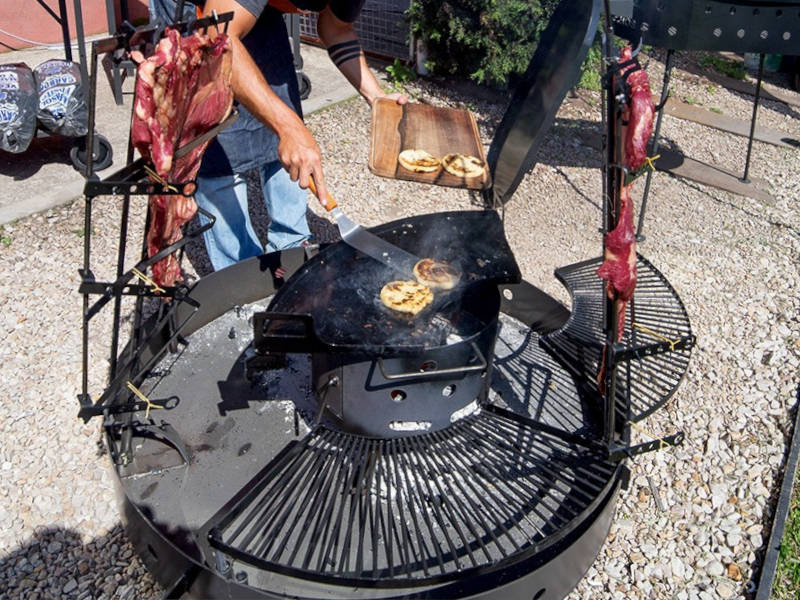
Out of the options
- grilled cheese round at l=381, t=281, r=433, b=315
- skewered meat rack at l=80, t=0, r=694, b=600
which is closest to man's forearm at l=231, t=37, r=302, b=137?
skewered meat rack at l=80, t=0, r=694, b=600

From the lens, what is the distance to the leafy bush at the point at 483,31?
6.81 m

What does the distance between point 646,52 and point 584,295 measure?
280 inches

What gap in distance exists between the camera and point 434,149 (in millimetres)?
3895

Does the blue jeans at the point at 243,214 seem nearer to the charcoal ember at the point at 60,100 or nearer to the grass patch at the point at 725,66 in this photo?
the charcoal ember at the point at 60,100

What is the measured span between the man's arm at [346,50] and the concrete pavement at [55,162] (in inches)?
74.4

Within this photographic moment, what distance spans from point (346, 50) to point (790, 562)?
11.3ft

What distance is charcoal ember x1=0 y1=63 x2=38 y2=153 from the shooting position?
497cm

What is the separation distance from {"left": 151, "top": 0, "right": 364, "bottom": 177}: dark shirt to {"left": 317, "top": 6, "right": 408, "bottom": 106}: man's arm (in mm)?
83

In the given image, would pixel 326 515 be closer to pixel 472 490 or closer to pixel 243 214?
pixel 472 490

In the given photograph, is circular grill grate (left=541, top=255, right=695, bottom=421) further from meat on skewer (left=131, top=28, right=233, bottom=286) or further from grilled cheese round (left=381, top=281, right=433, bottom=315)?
meat on skewer (left=131, top=28, right=233, bottom=286)

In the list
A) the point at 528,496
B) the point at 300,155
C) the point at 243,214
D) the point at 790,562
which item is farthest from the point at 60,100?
the point at 790,562

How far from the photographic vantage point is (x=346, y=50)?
3889 millimetres

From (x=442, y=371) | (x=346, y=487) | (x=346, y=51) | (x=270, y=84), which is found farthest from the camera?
(x=346, y=51)

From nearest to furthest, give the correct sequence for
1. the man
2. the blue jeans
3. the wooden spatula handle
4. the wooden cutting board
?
the wooden spatula handle < the man < the wooden cutting board < the blue jeans
